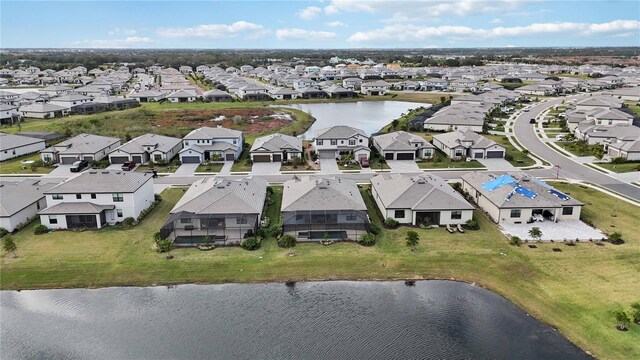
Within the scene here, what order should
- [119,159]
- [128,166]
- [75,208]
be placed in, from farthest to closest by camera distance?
1. [119,159]
2. [128,166]
3. [75,208]

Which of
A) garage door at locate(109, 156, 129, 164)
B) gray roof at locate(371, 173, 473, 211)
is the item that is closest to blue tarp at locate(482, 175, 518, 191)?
gray roof at locate(371, 173, 473, 211)

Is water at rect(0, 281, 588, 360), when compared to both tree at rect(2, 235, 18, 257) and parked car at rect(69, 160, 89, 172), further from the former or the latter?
parked car at rect(69, 160, 89, 172)

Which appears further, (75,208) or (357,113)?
(357,113)

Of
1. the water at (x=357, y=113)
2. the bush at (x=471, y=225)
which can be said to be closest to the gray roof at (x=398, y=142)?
the water at (x=357, y=113)

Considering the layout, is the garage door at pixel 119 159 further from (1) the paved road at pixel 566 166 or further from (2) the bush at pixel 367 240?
(1) the paved road at pixel 566 166

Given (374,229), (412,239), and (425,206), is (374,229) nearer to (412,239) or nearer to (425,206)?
(412,239)

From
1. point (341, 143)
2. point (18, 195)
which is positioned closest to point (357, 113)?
point (341, 143)
